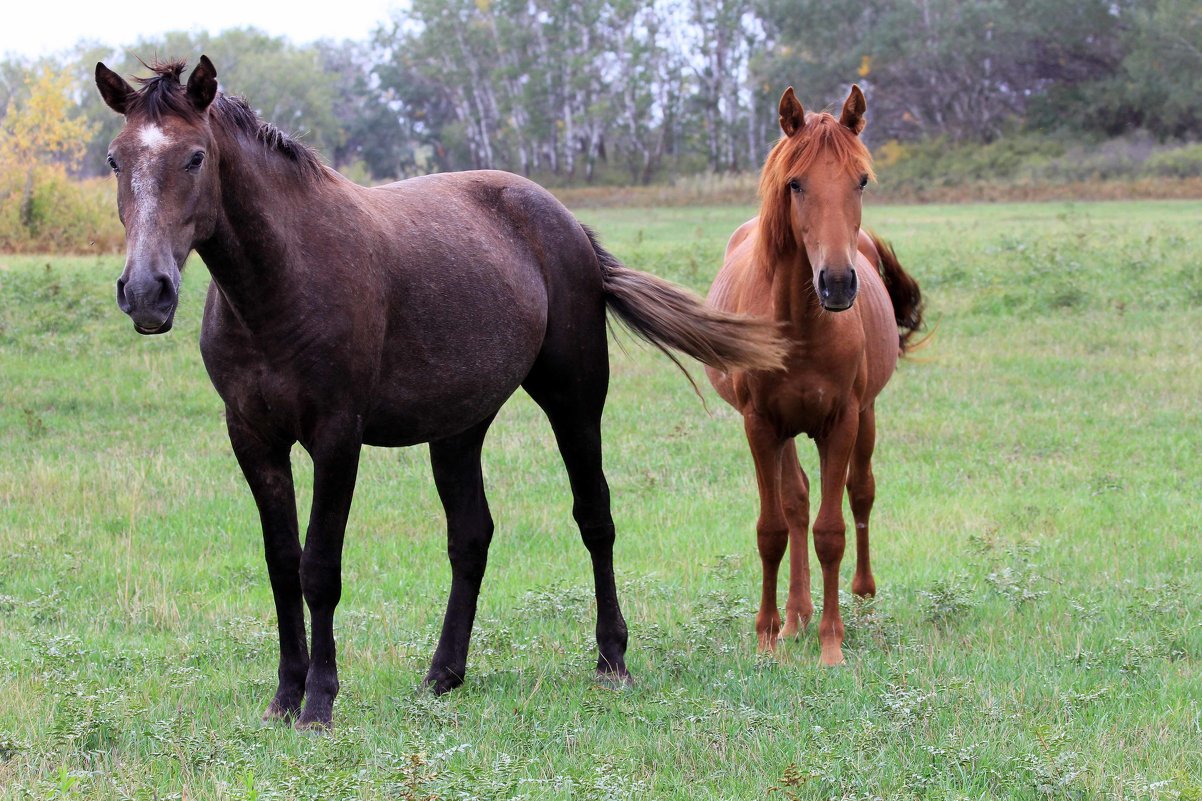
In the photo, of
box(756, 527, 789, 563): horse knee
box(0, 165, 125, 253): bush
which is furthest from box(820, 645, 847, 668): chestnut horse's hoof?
box(0, 165, 125, 253): bush

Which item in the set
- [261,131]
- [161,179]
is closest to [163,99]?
[161,179]

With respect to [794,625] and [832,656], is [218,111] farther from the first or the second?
[794,625]

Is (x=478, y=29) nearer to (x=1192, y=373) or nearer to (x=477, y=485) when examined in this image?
(x=1192, y=373)

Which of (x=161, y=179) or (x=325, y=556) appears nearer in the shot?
(x=161, y=179)

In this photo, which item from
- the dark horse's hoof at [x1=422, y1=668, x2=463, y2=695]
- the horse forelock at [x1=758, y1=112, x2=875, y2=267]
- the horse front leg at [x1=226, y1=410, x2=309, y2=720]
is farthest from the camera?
the horse forelock at [x1=758, y1=112, x2=875, y2=267]

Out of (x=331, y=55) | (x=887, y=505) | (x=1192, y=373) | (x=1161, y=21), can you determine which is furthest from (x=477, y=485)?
(x=331, y=55)

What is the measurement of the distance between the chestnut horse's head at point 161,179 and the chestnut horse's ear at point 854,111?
2693 millimetres

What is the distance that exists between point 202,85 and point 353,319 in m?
→ 0.91

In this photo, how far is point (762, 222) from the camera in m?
5.52

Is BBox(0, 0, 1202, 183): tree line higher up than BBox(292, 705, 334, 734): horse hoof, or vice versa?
BBox(0, 0, 1202, 183): tree line

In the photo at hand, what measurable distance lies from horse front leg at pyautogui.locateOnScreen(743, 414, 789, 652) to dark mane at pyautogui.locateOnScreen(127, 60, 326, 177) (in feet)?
7.83

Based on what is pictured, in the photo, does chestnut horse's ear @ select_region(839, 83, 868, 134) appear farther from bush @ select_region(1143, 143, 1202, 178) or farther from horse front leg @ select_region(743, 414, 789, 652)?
bush @ select_region(1143, 143, 1202, 178)

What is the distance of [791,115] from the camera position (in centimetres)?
528

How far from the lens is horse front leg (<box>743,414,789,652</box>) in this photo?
5.68 metres
